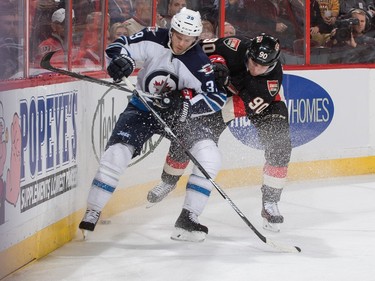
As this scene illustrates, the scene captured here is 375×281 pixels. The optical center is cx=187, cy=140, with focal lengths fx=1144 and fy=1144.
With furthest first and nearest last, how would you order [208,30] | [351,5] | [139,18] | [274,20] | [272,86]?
[351,5], [274,20], [208,30], [139,18], [272,86]

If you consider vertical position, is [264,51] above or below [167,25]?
above

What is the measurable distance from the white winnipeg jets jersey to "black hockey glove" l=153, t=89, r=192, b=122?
4cm

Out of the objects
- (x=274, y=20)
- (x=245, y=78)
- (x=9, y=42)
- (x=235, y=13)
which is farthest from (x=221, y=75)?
(x=274, y=20)

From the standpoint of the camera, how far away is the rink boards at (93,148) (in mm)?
4496

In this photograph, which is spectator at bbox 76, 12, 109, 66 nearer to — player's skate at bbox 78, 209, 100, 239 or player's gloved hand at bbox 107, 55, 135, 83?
player's gloved hand at bbox 107, 55, 135, 83

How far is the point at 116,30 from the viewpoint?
630 cm

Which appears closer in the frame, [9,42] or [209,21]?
[9,42]

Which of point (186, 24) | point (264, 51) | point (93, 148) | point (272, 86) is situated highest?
point (186, 24)

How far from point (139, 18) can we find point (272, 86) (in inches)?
47.8

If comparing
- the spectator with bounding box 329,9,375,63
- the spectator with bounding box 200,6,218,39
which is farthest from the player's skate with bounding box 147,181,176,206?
the spectator with bounding box 329,9,375,63

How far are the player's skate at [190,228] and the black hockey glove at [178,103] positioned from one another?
451 mm

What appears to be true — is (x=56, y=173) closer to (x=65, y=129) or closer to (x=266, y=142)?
(x=65, y=129)

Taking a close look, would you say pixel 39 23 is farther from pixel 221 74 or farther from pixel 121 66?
pixel 221 74

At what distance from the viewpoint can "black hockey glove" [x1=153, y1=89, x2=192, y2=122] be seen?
529 centimetres
